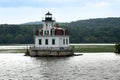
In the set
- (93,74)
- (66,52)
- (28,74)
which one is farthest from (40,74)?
(66,52)

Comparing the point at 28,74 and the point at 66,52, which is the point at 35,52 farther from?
the point at 28,74

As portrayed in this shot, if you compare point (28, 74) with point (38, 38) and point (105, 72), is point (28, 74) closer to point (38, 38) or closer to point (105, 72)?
point (105, 72)

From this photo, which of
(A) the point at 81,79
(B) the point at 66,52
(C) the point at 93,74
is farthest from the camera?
(B) the point at 66,52

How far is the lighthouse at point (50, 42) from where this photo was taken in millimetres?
87244

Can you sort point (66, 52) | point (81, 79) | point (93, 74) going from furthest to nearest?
point (66, 52)
point (93, 74)
point (81, 79)

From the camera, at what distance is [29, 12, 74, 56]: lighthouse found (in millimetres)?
87244

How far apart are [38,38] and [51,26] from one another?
402 centimetres

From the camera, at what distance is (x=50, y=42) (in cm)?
9012

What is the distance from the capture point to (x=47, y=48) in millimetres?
88125

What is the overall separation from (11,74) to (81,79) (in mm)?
10332

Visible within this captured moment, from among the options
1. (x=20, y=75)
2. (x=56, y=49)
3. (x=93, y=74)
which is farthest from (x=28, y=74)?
(x=56, y=49)

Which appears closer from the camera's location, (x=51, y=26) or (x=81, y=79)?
(x=81, y=79)

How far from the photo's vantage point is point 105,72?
5369 cm

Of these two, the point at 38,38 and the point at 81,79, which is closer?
the point at 81,79
